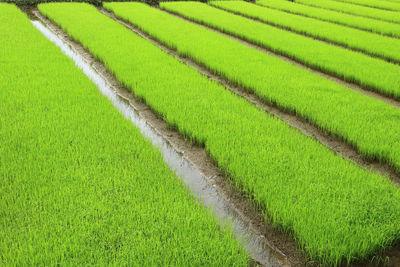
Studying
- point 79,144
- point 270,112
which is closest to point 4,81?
point 79,144

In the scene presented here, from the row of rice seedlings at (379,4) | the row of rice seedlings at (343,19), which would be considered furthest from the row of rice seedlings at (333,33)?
the row of rice seedlings at (379,4)

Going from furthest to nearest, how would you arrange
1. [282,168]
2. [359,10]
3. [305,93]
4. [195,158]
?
[359,10], [305,93], [195,158], [282,168]

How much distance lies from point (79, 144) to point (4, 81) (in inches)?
87.1

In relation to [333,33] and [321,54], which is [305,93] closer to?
[321,54]

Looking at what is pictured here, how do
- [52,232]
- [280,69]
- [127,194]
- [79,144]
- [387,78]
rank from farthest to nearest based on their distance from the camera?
[280,69]
[387,78]
[79,144]
[127,194]
[52,232]

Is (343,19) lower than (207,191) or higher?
higher

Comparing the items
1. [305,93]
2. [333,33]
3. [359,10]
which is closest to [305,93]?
[305,93]

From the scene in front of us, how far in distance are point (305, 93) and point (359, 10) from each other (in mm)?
9659

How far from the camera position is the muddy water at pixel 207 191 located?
7.73ft

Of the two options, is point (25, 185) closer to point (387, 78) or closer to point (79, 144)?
point (79, 144)

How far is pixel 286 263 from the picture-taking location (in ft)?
7.46

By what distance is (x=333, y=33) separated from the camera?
860 cm

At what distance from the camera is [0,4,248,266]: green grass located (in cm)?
207

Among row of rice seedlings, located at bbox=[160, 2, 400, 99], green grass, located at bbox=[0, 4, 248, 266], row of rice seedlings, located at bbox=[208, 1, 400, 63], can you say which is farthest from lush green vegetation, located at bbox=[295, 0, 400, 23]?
green grass, located at bbox=[0, 4, 248, 266]
